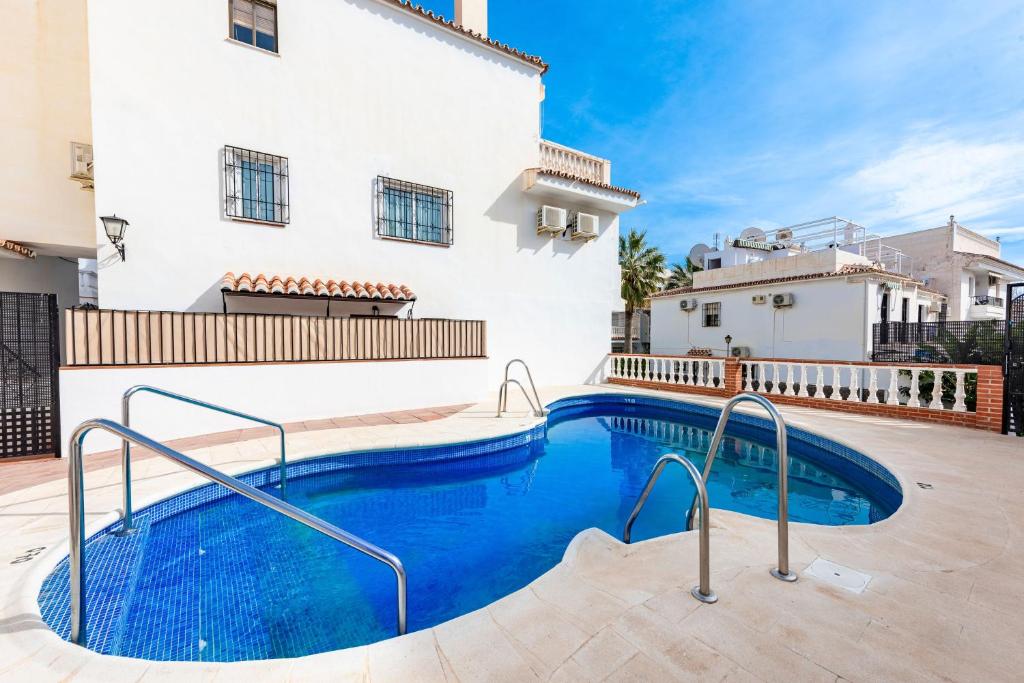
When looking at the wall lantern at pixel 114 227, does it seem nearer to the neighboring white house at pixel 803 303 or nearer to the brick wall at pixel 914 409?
the brick wall at pixel 914 409

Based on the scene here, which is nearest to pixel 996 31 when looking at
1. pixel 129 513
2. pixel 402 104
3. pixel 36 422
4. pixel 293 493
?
pixel 402 104

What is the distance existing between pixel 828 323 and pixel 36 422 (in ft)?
69.8

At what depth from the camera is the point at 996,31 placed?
6.43 meters

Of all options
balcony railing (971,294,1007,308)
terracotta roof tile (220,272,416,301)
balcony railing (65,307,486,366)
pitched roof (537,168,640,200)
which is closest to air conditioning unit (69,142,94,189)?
terracotta roof tile (220,272,416,301)

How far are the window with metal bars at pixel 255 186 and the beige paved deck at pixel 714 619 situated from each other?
6.81m

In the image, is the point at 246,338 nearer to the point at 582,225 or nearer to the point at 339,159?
the point at 339,159

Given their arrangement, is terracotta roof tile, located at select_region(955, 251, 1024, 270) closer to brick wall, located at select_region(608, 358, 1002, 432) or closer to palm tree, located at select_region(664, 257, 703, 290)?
palm tree, located at select_region(664, 257, 703, 290)

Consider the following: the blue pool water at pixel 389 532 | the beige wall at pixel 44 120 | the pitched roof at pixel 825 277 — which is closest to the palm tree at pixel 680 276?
the pitched roof at pixel 825 277

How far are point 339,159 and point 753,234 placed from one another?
29004 millimetres

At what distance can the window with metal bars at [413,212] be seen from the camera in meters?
10.1

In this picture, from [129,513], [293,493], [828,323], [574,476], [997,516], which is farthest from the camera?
[828,323]

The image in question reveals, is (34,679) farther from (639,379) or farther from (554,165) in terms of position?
(554,165)

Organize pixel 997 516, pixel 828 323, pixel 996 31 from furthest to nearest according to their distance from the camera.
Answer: pixel 828 323 < pixel 996 31 < pixel 997 516

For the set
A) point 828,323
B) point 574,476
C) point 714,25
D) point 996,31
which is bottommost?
point 574,476
